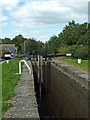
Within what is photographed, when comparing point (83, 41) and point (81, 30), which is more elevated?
point (81, 30)

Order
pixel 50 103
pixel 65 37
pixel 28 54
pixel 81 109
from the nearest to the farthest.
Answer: pixel 81 109, pixel 50 103, pixel 65 37, pixel 28 54

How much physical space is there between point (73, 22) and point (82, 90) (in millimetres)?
32662

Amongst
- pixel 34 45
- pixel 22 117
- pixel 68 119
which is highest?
pixel 34 45

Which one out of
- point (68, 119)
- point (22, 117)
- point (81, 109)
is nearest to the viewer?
point (22, 117)

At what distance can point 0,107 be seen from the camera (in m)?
4.24

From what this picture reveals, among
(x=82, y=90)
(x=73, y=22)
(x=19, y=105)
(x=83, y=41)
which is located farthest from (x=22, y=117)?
(x=73, y=22)

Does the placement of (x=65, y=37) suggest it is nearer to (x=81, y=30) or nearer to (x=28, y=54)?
(x=81, y=30)

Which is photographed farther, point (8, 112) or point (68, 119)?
point (68, 119)

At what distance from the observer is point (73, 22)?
134 ft

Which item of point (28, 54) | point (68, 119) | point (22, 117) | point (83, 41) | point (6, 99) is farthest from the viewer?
point (28, 54)

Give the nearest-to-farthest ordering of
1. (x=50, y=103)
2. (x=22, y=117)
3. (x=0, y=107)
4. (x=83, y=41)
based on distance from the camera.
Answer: (x=22, y=117) → (x=0, y=107) → (x=50, y=103) → (x=83, y=41)

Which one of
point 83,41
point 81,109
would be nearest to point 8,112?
point 81,109

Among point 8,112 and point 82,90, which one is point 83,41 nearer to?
point 82,90

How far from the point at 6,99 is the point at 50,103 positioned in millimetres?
3915
